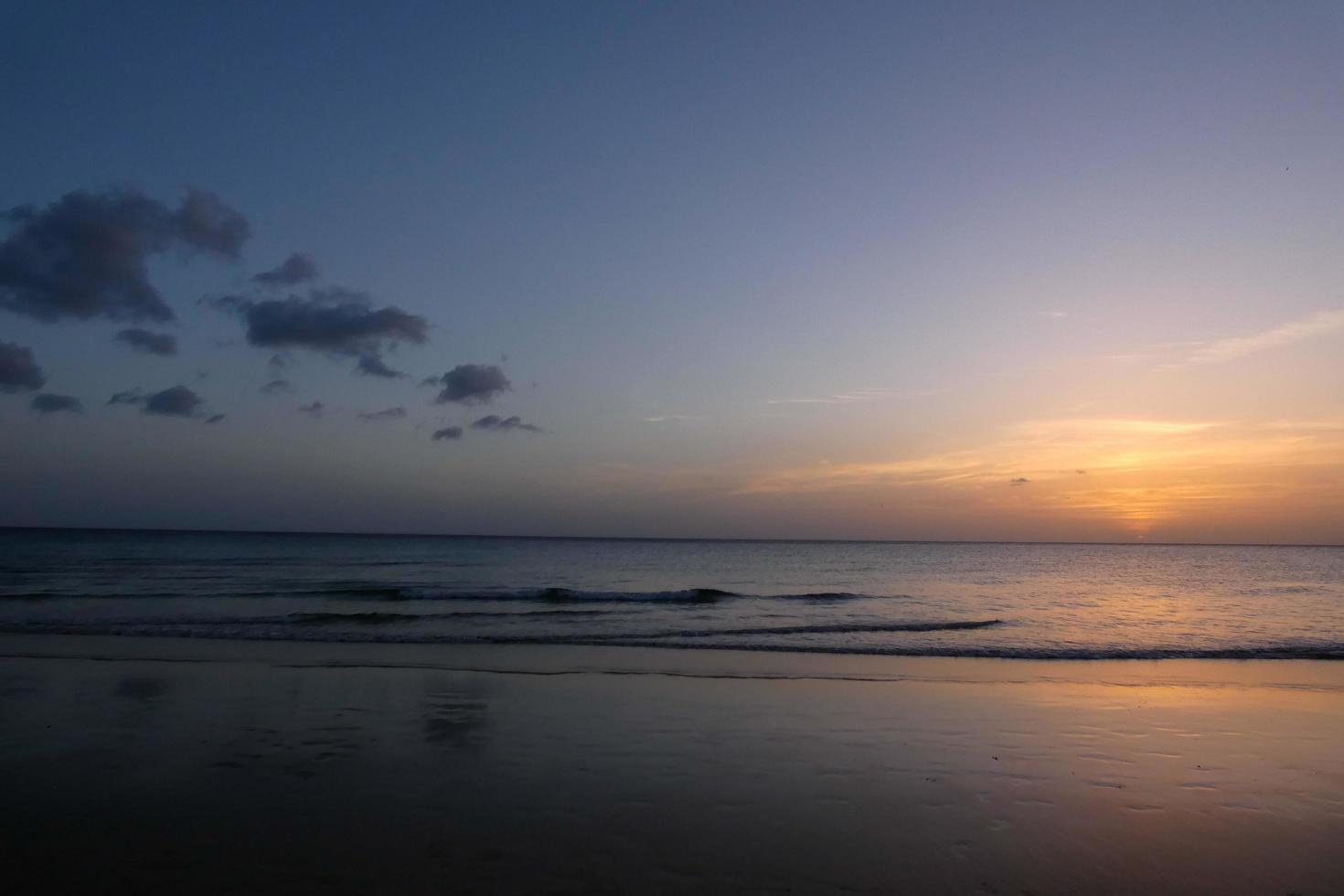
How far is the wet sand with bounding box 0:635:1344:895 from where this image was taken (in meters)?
6.65

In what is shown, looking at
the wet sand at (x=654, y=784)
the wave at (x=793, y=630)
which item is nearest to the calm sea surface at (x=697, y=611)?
the wave at (x=793, y=630)

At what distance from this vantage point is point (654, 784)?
8.98m

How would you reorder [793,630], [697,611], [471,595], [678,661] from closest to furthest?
[678,661], [793,630], [697,611], [471,595]

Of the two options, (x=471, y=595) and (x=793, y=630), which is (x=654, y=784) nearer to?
(x=793, y=630)

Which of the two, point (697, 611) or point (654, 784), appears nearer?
point (654, 784)

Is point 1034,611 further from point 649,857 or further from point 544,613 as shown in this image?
point 649,857

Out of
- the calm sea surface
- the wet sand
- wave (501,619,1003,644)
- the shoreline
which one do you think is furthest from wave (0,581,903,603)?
the wet sand

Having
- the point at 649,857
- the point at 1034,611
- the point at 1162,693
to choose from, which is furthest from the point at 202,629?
the point at 1034,611

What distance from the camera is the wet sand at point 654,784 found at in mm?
6648

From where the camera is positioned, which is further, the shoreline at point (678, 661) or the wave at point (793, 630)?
the wave at point (793, 630)

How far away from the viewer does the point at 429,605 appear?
34.0m

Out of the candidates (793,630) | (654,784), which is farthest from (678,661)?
(654,784)

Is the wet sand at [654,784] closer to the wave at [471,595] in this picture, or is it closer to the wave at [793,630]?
the wave at [793,630]

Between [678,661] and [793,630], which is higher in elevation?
[678,661]
